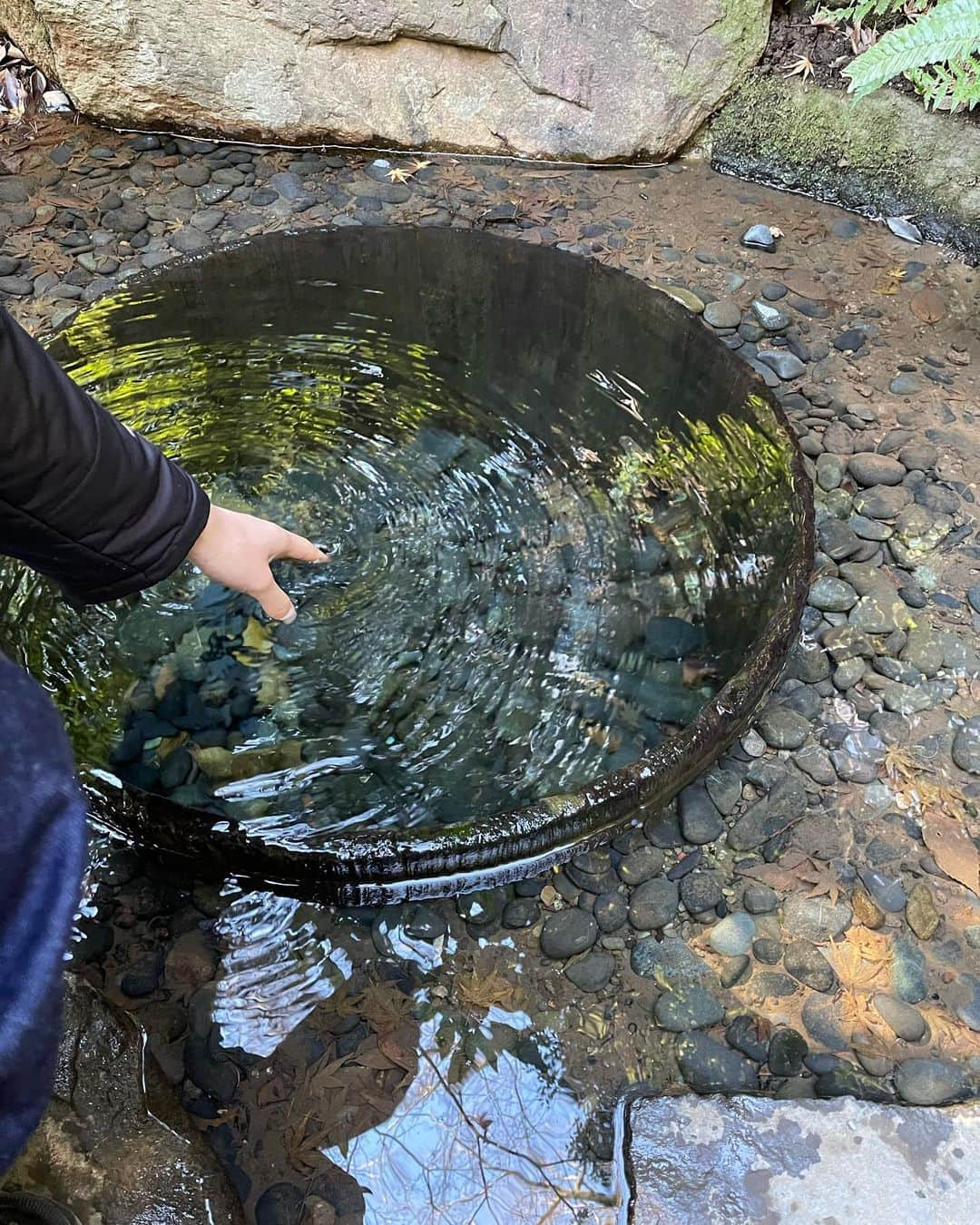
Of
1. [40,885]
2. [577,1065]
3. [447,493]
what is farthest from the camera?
[447,493]

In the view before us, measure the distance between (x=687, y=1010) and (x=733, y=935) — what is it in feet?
0.61

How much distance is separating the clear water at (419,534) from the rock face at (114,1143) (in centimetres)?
46

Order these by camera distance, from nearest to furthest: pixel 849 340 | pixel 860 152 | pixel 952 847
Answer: pixel 952 847 < pixel 849 340 < pixel 860 152

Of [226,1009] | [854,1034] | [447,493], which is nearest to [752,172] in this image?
[447,493]

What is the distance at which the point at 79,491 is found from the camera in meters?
1.39

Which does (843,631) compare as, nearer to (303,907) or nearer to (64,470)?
(303,907)

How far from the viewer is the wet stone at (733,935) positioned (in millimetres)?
1855

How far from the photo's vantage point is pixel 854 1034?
1.75 m

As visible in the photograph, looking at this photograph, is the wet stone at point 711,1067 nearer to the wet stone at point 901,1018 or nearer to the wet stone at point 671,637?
the wet stone at point 901,1018

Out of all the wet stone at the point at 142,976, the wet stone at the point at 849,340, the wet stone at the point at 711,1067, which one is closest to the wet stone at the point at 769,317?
the wet stone at the point at 849,340

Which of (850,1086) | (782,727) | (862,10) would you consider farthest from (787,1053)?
(862,10)

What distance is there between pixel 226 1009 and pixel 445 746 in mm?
676

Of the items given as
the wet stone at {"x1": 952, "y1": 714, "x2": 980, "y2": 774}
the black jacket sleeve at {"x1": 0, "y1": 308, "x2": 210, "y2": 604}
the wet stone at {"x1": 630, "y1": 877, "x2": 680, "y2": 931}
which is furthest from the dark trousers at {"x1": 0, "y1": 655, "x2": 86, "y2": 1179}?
the wet stone at {"x1": 952, "y1": 714, "x2": 980, "y2": 774}

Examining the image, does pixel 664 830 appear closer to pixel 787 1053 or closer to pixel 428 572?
pixel 787 1053
